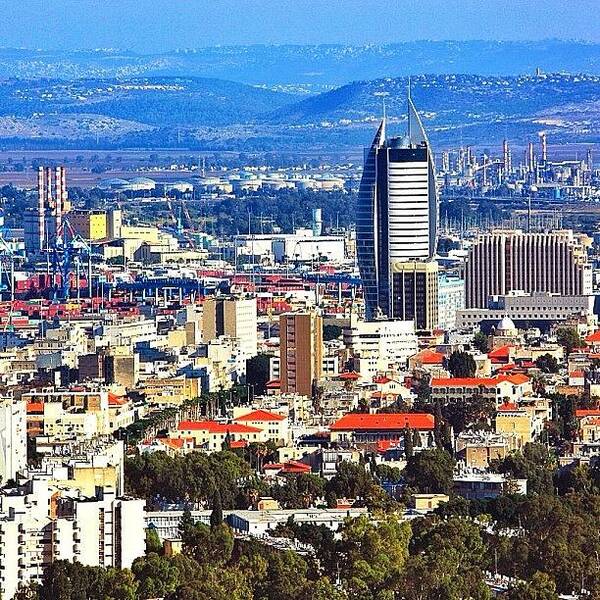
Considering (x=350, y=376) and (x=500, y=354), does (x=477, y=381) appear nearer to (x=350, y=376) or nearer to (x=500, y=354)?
(x=350, y=376)

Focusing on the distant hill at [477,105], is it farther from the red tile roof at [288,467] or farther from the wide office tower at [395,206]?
the red tile roof at [288,467]

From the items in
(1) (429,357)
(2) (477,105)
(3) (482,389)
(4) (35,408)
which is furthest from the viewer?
(2) (477,105)

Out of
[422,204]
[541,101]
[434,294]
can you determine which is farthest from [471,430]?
[541,101]

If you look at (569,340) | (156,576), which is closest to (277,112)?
(569,340)

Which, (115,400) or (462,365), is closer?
→ (115,400)

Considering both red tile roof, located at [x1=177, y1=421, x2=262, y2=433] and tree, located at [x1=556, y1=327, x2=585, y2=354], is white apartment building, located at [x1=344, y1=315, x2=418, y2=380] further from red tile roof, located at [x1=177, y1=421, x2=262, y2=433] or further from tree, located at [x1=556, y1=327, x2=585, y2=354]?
red tile roof, located at [x1=177, y1=421, x2=262, y2=433]

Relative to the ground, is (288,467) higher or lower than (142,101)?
lower

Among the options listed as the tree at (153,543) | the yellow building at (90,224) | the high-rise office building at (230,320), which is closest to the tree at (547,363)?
the high-rise office building at (230,320)

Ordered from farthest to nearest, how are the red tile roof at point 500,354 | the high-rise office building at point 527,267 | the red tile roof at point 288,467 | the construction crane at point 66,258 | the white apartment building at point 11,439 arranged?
the construction crane at point 66,258 → the high-rise office building at point 527,267 → the red tile roof at point 500,354 → the red tile roof at point 288,467 → the white apartment building at point 11,439
